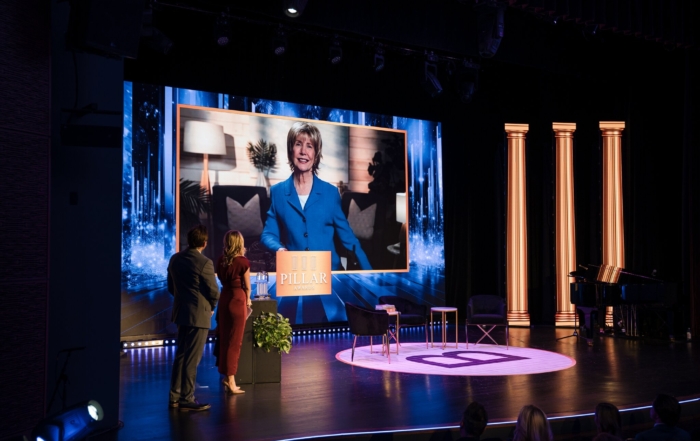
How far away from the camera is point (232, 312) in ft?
19.8

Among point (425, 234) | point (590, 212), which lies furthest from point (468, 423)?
point (590, 212)

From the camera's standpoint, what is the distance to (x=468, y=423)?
3248 mm

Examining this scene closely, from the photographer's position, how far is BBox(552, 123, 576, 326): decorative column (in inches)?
484

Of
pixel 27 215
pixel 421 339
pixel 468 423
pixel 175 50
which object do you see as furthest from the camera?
pixel 421 339

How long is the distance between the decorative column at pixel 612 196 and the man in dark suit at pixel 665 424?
9168 mm

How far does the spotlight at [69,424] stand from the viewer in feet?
7.36

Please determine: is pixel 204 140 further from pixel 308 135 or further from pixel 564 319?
pixel 564 319

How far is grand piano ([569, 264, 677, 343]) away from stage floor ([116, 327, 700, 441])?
39.7 inches

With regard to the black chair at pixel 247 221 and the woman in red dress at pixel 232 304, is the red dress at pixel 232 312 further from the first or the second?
the black chair at pixel 247 221

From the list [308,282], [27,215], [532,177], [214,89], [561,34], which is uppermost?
[561,34]

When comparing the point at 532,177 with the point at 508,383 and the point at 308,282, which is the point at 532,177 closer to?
the point at 308,282

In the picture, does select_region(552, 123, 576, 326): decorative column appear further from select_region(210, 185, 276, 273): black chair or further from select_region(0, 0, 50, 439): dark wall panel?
select_region(0, 0, 50, 439): dark wall panel

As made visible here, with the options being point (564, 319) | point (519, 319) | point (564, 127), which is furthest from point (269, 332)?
point (564, 127)

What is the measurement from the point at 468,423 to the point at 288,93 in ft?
27.8
